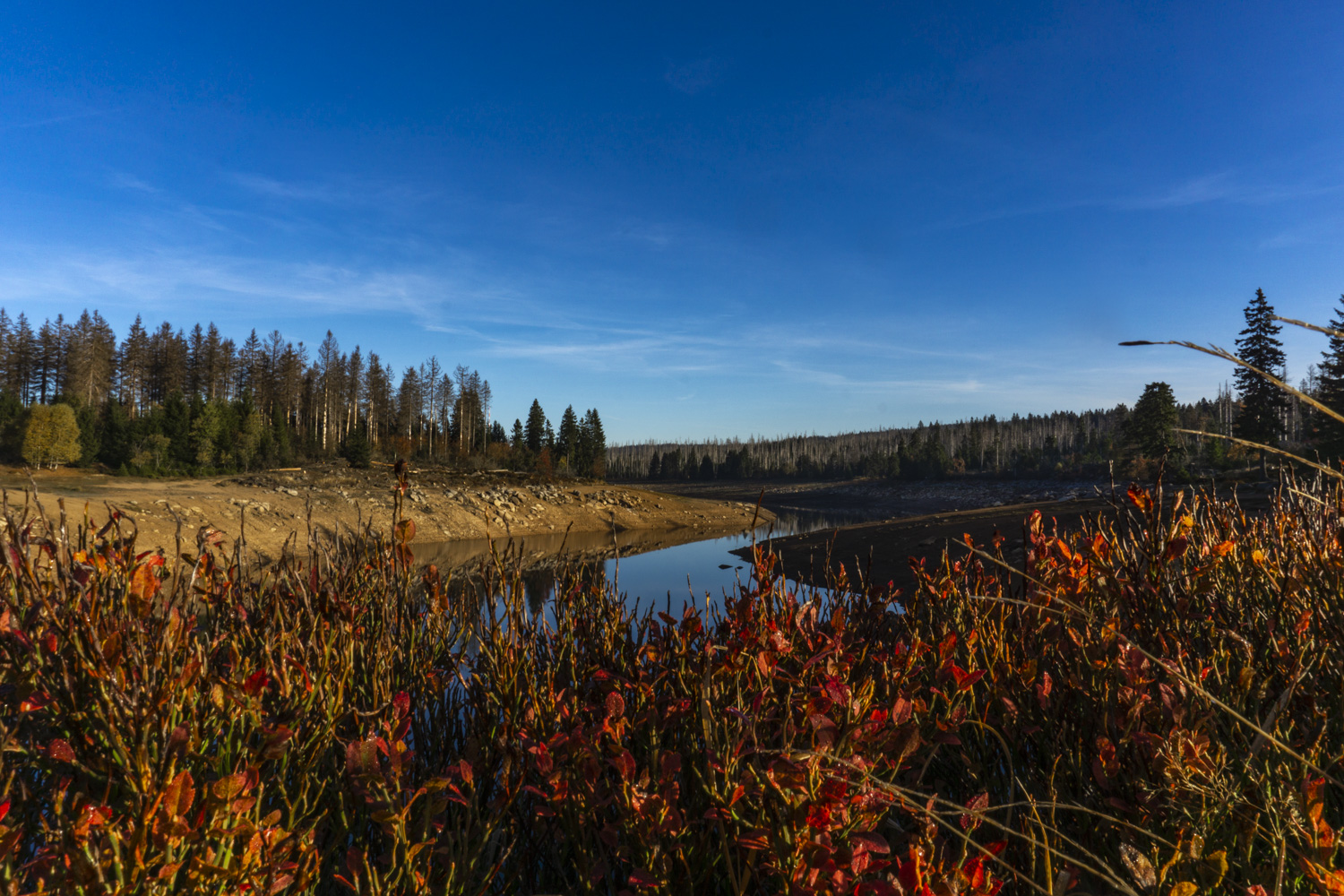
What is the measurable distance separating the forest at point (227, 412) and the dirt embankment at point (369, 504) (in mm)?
5796

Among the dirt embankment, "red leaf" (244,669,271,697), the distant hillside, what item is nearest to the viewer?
"red leaf" (244,669,271,697)

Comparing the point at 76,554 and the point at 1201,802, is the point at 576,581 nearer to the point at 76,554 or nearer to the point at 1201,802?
the point at 76,554

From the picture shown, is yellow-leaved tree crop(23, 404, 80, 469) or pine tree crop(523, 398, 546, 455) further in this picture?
pine tree crop(523, 398, 546, 455)

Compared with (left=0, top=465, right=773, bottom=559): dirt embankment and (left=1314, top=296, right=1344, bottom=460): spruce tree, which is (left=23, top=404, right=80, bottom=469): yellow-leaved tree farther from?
(left=1314, top=296, right=1344, bottom=460): spruce tree

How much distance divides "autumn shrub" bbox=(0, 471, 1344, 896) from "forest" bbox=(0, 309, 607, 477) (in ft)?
143

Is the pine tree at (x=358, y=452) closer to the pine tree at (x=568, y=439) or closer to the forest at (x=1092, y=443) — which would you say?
the pine tree at (x=568, y=439)

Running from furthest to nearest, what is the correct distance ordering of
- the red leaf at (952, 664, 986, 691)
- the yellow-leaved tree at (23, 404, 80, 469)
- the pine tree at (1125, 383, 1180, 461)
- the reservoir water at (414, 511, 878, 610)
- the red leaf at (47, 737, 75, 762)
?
the pine tree at (1125, 383, 1180, 461) → the yellow-leaved tree at (23, 404, 80, 469) → the reservoir water at (414, 511, 878, 610) → the red leaf at (952, 664, 986, 691) → the red leaf at (47, 737, 75, 762)

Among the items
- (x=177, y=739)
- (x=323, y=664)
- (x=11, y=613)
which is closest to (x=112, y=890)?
(x=177, y=739)

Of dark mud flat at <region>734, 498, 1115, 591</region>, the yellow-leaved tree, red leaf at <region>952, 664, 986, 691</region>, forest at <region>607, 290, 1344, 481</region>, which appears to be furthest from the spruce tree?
the yellow-leaved tree

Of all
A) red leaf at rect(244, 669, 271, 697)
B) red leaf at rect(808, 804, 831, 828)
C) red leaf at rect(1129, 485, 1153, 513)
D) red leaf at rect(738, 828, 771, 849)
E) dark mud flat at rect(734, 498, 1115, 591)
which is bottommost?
dark mud flat at rect(734, 498, 1115, 591)

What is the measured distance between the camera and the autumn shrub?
57.2 inches

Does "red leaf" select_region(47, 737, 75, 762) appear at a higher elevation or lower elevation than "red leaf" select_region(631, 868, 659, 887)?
higher

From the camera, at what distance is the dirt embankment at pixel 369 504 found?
1973cm

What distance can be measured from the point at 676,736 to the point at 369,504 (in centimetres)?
2696
